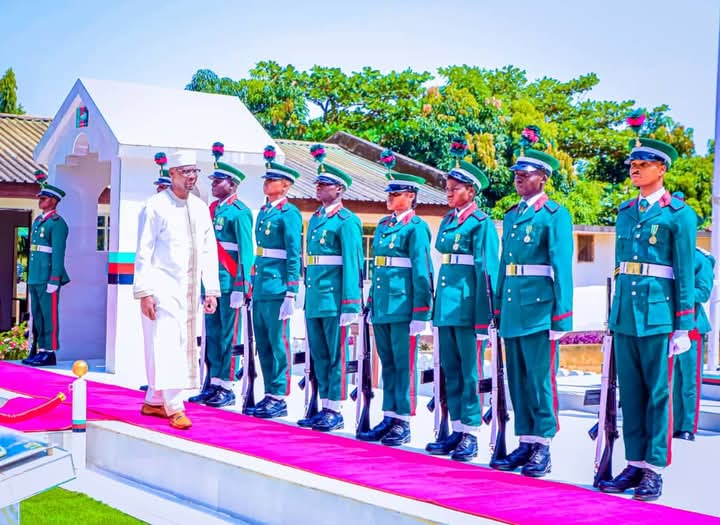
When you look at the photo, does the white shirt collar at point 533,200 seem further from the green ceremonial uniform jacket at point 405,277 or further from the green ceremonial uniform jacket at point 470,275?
the green ceremonial uniform jacket at point 405,277

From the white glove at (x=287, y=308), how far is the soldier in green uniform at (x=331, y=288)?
0.19 metres

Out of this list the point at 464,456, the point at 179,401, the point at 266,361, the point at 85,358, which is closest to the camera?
the point at 464,456

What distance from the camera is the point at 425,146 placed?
A: 22.7m

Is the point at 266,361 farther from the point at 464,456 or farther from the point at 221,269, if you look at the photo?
the point at 464,456

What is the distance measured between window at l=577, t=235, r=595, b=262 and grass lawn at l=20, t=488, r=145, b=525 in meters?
18.7

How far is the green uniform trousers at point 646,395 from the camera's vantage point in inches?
212

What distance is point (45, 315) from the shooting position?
10852mm

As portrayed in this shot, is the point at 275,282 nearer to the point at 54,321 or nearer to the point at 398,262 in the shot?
the point at 398,262

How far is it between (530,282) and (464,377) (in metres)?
0.86

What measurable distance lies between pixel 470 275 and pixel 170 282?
6.76ft

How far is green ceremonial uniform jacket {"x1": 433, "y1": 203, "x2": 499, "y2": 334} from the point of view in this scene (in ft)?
20.8

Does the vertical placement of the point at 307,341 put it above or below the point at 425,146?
below

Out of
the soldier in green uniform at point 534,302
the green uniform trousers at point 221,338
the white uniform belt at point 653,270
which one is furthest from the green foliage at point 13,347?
the white uniform belt at point 653,270

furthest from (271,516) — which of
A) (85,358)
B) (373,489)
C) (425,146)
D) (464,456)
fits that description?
(425,146)
